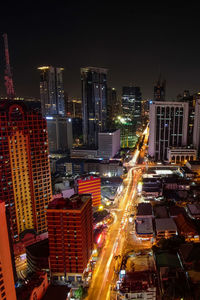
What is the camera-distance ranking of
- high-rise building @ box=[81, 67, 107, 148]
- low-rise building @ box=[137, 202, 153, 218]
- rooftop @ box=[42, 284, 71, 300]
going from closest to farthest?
1. rooftop @ box=[42, 284, 71, 300]
2. low-rise building @ box=[137, 202, 153, 218]
3. high-rise building @ box=[81, 67, 107, 148]

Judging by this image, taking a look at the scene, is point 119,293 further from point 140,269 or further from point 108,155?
point 108,155

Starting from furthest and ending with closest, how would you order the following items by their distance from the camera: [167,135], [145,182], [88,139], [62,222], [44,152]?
[88,139]
[167,135]
[145,182]
[44,152]
[62,222]

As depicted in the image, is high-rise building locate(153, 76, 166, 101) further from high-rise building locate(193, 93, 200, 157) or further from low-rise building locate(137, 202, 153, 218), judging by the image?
low-rise building locate(137, 202, 153, 218)

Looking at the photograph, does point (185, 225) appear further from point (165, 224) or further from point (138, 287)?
point (138, 287)

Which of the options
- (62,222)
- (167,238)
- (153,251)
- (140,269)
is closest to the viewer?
(62,222)

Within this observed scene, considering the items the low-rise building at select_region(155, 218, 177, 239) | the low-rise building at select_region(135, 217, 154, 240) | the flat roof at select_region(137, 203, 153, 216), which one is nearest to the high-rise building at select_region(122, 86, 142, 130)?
the flat roof at select_region(137, 203, 153, 216)

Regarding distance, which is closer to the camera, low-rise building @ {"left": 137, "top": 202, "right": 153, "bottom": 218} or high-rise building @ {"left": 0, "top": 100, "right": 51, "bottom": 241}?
high-rise building @ {"left": 0, "top": 100, "right": 51, "bottom": 241}

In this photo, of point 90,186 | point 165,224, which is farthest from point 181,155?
point 165,224

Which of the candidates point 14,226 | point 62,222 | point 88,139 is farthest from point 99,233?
point 88,139
